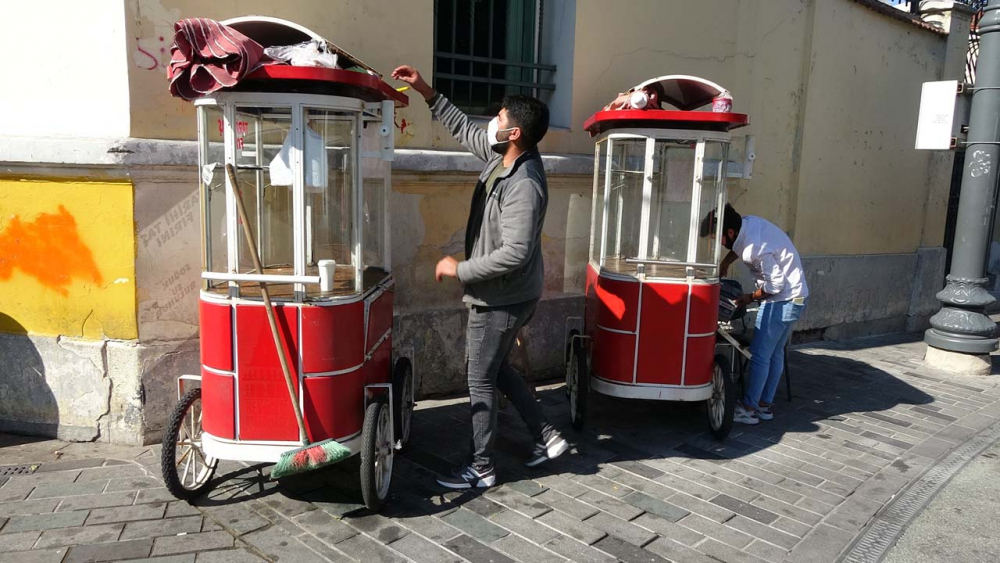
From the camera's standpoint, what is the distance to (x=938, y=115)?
692 centimetres

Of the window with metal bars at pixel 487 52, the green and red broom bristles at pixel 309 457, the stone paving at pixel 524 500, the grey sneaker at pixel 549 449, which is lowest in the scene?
the stone paving at pixel 524 500

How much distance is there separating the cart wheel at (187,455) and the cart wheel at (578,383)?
2254mm

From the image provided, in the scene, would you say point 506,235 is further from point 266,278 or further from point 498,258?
point 266,278

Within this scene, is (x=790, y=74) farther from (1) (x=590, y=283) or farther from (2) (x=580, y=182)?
(1) (x=590, y=283)

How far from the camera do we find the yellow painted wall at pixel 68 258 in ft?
13.6

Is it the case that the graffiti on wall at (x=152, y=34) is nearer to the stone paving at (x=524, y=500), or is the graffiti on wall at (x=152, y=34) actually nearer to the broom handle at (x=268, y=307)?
the broom handle at (x=268, y=307)

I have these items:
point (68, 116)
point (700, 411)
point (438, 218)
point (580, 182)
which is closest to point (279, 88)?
point (68, 116)

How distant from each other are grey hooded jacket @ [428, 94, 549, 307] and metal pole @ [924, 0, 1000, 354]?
5273 mm

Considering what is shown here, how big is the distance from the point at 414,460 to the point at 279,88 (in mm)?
2236

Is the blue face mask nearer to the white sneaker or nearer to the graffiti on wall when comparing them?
the graffiti on wall

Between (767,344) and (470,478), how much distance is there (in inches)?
97.4

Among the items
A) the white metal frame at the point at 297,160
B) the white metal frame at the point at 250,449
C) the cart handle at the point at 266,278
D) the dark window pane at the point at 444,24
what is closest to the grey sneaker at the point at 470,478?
the white metal frame at the point at 250,449

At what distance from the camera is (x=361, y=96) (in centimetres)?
360

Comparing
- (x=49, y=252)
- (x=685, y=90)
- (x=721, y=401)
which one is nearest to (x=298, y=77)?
(x=49, y=252)
